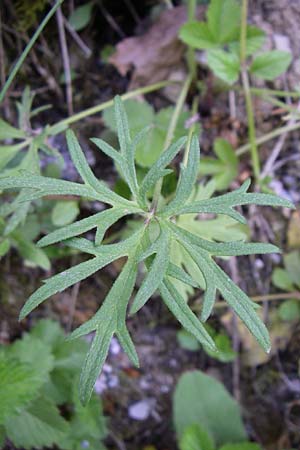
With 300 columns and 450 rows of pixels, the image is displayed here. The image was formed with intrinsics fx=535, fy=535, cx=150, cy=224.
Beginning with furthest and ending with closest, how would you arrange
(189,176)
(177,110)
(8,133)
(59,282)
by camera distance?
(177,110) → (8,133) → (189,176) → (59,282)

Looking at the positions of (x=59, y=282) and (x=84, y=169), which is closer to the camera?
(x=59, y=282)

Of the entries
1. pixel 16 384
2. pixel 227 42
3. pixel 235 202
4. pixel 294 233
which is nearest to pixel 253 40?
pixel 227 42

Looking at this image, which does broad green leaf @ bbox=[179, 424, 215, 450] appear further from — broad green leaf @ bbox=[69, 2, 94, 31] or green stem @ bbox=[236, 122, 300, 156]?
broad green leaf @ bbox=[69, 2, 94, 31]

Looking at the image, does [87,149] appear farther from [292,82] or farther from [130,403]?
[130,403]

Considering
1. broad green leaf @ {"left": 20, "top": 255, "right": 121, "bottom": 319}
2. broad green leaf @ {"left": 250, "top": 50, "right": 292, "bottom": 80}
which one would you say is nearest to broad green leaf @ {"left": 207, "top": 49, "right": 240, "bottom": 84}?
broad green leaf @ {"left": 250, "top": 50, "right": 292, "bottom": 80}

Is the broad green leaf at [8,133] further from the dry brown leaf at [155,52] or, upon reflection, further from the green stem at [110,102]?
the dry brown leaf at [155,52]

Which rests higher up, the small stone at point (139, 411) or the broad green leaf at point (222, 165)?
the broad green leaf at point (222, 165)

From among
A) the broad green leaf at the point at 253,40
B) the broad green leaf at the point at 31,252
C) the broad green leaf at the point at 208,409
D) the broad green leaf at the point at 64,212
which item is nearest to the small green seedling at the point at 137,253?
the broad green leaf at the point at 31,252

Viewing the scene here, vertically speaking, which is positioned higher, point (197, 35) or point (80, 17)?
point (80, 17)

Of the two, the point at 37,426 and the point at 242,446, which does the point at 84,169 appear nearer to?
the point at 37,426
